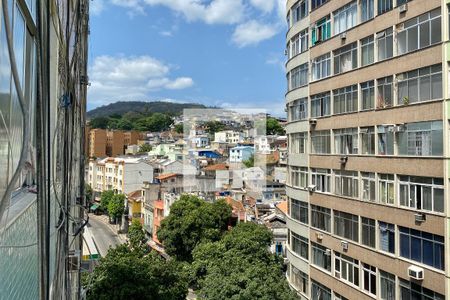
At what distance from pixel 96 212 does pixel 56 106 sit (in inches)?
1608

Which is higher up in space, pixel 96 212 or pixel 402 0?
pixel 402 0

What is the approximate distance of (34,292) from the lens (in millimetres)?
2137

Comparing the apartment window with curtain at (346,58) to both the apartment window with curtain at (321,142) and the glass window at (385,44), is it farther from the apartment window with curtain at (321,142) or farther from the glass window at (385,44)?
the apartment window with curtain at (321,142)

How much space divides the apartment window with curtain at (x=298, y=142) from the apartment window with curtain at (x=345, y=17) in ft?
10.1

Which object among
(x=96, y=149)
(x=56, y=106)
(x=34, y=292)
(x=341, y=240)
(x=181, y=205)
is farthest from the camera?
(x=96, y=149)

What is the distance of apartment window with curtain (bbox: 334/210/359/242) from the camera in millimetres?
9758

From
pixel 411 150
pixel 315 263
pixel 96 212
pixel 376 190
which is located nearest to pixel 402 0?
pixel 411 150

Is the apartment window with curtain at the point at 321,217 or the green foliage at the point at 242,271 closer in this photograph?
the apartment window with curtain at the point at 321,217

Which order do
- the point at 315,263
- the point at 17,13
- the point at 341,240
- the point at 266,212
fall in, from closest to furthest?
the point at 17,13
the point at 341,240
the point at 315,263
the point at 266,212

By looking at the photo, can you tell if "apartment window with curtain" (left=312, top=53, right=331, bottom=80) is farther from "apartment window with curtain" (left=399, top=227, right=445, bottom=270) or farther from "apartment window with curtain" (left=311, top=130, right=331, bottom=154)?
"apartment window with curtain" (left=399, top=227, right=445, bottom=270)

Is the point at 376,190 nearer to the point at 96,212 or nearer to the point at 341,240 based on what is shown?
the point at 341,240

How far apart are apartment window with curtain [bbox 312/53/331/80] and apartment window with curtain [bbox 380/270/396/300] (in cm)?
508

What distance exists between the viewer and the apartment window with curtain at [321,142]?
1098 centimetres

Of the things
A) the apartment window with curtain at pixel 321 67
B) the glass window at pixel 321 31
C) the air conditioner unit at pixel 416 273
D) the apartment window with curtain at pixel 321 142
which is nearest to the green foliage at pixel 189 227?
the apartment window with curtain at pixel 321 142
